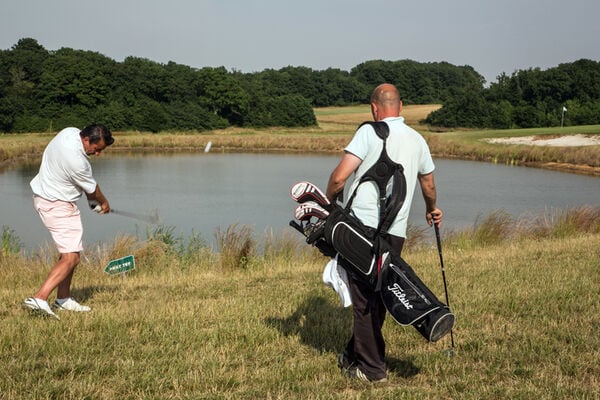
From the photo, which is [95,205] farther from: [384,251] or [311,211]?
[384,251]

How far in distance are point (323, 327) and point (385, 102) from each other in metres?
2.20

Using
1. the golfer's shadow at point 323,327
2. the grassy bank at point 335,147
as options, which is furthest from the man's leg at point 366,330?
the grassy bank at point 335,147

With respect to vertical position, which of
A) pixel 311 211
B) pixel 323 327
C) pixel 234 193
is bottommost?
pixel 234 193

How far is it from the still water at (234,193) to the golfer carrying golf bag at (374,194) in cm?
896

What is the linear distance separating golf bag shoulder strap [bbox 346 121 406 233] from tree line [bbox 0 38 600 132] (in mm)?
57840

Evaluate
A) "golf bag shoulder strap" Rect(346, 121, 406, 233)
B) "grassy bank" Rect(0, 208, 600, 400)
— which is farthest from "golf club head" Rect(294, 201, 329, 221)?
"grassy bank" Rect(0, 208, 600, 400)

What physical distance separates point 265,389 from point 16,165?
110ft

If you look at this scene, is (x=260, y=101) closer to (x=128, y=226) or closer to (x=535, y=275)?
(x=128, y=226)

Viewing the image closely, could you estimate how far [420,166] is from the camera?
5.12m

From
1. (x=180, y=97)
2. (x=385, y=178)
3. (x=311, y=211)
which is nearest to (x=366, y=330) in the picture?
(x=311, y=211)

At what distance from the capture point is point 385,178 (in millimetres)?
4797

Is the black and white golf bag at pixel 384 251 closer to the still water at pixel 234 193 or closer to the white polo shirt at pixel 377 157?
Answer: the white polo shirt at pixel 377 157

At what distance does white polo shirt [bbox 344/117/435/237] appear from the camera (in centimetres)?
480

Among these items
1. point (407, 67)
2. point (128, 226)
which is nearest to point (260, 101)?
point (407, 67)
